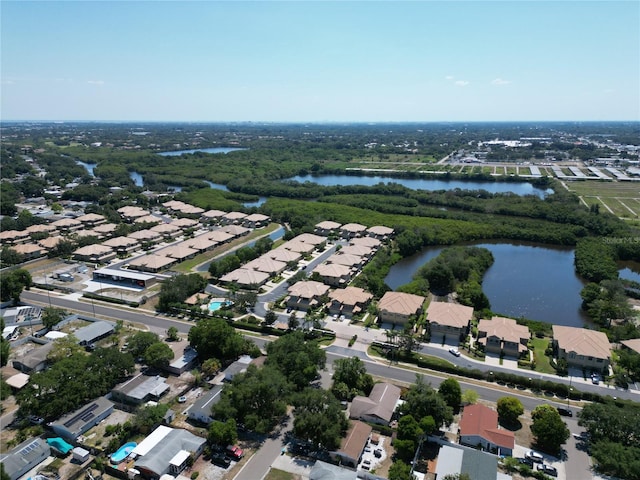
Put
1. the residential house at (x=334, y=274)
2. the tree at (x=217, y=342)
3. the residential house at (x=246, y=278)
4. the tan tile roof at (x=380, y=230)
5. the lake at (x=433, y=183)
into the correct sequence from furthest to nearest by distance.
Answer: the lake at (x=433, y=183) < the tan tile roof at (x=380, y=230) < the residential house at (x=334, y=274) < the residential house at (x=246, y=278) < the tree at (x=217, y=342)

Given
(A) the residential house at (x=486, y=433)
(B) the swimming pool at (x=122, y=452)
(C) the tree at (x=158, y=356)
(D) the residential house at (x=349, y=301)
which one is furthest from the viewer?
(D) the residential house at (x=349, y=301)

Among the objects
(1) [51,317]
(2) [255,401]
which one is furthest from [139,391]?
(1) [51,317]

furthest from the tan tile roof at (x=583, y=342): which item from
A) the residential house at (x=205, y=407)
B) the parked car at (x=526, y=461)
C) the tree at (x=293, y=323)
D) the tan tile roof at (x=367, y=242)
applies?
the tan tile roof at (x=367, y=242)

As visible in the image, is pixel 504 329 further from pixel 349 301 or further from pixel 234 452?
pixel 234 452

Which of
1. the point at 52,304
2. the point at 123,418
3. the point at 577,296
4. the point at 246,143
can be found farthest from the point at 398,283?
the point at 246,143

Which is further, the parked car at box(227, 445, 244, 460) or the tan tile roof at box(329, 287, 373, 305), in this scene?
the tan tile roof at box(329, 287, 373, 305)

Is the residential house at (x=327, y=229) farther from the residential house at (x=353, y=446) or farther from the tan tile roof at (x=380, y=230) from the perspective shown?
the residential house at (x=353, y=446)

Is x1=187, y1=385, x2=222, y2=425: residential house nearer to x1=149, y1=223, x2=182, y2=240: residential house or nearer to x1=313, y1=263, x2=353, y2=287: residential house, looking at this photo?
x1=313, y1=263, x2=353, y2=287: residential house

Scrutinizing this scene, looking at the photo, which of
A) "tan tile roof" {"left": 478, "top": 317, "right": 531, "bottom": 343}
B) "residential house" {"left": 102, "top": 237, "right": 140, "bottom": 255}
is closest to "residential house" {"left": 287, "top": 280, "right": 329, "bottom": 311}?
"tan tile roof" {"left": 478, "top": 317, "right": 531, "bottom": 343}
